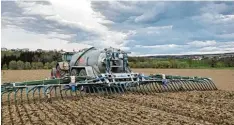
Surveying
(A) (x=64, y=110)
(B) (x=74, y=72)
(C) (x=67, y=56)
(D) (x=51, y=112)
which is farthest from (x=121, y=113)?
Result: (C) (x=67, y=56)

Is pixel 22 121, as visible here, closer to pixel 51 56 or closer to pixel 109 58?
pixel 109 58

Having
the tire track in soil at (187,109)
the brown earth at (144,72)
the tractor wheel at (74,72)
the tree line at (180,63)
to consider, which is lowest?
the tire track in soil at (187,109)

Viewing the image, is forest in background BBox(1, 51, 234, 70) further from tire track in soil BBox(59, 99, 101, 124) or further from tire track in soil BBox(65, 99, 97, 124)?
tire track in soil BBox(65, 99, 97, 124)

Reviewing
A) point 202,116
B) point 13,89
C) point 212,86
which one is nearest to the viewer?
point 202,116

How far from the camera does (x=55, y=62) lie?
109 ft

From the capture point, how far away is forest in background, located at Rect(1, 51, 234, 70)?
33.0 m

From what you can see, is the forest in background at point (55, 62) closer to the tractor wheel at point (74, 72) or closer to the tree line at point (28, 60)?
the tree line at point (28, 60)

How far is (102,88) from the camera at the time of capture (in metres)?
12.4

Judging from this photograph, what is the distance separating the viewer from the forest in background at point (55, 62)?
33031 mm

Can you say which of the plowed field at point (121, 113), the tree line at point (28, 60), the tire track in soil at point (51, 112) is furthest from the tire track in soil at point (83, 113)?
the tree line at point (28, 60)

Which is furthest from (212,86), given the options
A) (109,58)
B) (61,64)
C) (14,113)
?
(14,113)

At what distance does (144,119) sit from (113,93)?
5.28 metres

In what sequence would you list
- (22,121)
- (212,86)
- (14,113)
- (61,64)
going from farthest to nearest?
(61,64) < (212,86) < (14,113) < (22,121)

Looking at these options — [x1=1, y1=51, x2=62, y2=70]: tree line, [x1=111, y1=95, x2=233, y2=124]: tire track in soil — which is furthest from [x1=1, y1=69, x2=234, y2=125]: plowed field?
[x1=1, y1=51, x2=62, y2=70]: tree line
